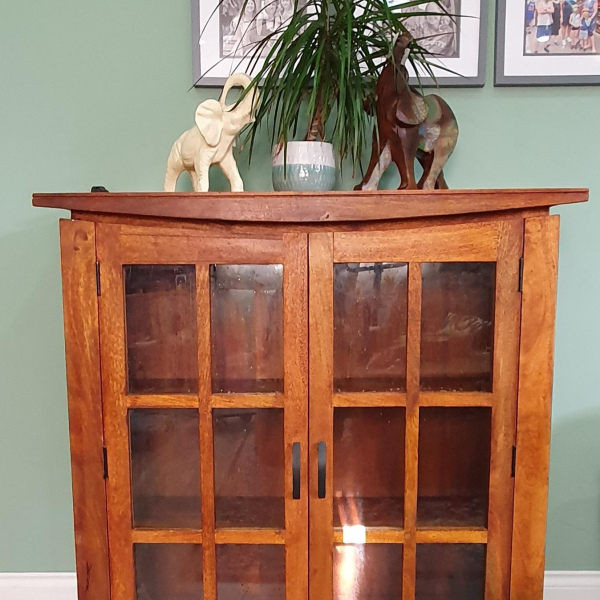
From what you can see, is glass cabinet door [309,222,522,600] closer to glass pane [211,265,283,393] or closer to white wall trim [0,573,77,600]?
glass pane [211,265,283,393]

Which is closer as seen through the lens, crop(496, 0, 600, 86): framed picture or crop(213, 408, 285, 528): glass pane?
crop(213, 408, 285, 528): glass pane

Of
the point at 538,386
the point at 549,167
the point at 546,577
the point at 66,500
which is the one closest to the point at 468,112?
the point at 549,167

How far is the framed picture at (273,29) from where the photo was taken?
1.30 m

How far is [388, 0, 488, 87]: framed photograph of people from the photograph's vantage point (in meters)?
1.29

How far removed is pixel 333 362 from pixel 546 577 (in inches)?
39.6

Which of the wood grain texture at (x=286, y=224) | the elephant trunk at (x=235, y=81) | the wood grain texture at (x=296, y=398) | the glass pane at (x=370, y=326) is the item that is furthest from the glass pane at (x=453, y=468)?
the elephant trunk at (x=235, y=81)

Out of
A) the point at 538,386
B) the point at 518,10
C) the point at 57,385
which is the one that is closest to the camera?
the point at 538,386

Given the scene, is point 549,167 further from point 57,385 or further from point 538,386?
point 57,385

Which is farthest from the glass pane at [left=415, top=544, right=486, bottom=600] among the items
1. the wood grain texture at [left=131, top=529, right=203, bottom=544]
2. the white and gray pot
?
the white and gray pot

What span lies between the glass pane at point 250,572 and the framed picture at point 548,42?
128cm

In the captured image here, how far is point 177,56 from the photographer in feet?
4.38

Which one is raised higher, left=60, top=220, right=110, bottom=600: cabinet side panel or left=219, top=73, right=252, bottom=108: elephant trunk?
left=219, top=73, right=252, bottom=108: elephant trunk

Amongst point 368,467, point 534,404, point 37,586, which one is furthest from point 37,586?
point 534,404

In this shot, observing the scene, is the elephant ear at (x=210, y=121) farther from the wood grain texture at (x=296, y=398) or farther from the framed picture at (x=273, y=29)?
the wood grain texture at (x=296, y=398)
